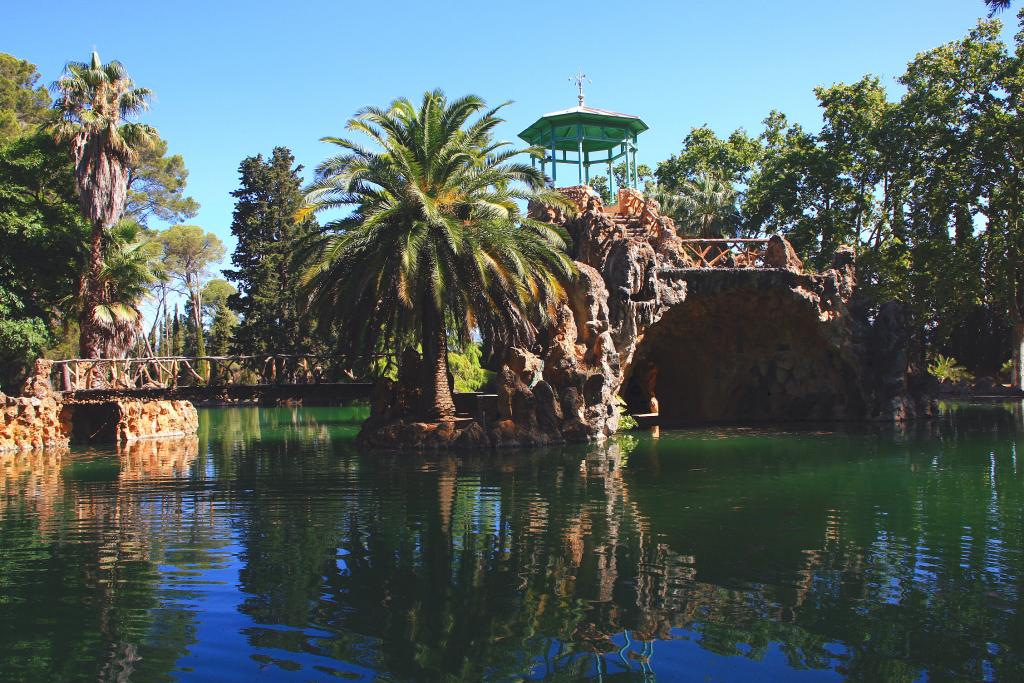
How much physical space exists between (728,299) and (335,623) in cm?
2434

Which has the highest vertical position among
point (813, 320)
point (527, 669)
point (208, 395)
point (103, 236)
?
point (103, 236)

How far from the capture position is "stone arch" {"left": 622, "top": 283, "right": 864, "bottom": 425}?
30203 mm

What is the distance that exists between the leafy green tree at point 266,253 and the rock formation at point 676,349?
902 inches

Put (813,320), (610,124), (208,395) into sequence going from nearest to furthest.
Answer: (813,320) → (208,395) → (610,124)

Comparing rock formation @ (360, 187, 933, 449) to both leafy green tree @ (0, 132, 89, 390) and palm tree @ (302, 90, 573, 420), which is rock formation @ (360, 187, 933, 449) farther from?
leafy green tree @ (0, 132, 89, 390)

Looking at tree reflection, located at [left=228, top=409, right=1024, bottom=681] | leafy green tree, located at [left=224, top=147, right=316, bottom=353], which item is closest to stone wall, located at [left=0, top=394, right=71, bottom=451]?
tree reflection, located at [left=228, top=409, right=1024, bottom=681]

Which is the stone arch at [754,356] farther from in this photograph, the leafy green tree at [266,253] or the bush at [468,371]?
the leafy green tree at [266,253]

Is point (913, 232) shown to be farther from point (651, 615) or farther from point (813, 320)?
point (651, 615)

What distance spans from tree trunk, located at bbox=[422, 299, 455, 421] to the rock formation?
619 mm

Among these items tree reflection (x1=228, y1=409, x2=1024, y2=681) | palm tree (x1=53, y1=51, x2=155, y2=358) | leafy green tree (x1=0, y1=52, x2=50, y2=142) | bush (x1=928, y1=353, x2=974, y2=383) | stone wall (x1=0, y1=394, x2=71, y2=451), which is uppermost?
leafy green tree (x1=0, y1=52, x2=50, y2=142)

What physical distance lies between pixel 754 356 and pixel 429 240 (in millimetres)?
15380

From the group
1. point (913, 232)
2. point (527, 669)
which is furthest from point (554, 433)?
point (913, 232)

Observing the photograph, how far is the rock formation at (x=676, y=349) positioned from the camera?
24203 millimetres

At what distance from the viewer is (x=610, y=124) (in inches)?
1390
